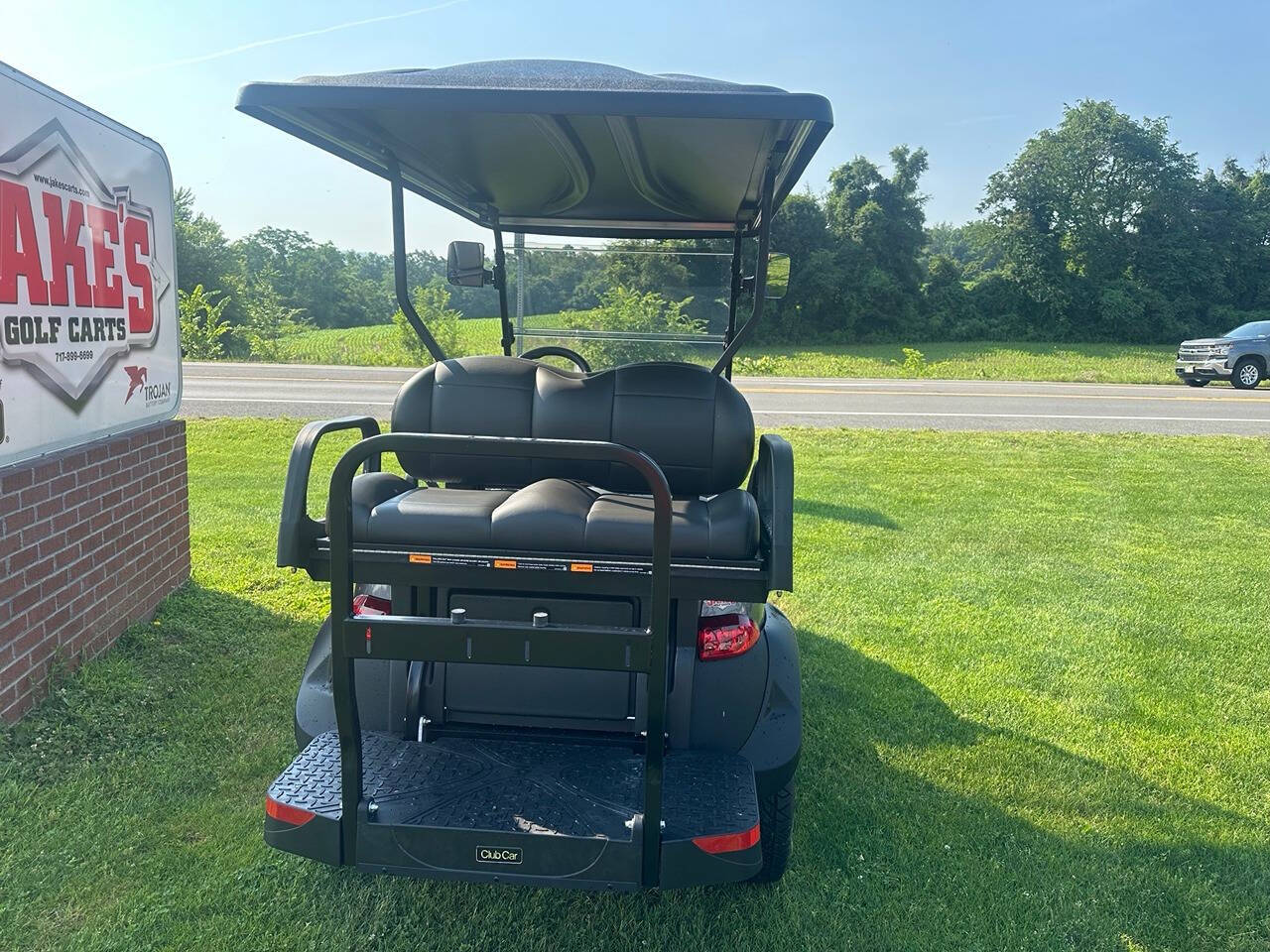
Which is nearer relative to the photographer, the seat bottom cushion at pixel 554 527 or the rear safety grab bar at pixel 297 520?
the seat bottom cushion at pixel 554 527

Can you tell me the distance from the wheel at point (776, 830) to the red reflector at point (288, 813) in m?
1.18

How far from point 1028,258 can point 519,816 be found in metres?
35.9

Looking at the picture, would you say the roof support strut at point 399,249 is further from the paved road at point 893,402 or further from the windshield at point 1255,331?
the windshield at point 1255,331

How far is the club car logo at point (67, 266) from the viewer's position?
3221 millimetres

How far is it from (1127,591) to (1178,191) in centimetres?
3579

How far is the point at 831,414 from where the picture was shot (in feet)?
43.1

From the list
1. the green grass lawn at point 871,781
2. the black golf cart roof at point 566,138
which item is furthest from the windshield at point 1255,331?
the black golf cart roof at point 566,138

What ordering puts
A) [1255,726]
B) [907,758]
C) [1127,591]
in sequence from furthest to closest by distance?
[1127,591], [1255,726], [907,758]

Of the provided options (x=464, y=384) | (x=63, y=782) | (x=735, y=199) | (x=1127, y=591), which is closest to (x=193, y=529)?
(x=63, y=782)

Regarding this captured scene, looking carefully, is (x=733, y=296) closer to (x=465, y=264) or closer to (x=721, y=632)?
(x=465, y=264)

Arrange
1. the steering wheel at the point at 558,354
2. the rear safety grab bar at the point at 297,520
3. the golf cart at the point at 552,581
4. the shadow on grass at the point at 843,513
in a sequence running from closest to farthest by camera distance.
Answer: the golf cart at the point at 552,581
the rear safety grab bar at the point at 297,520
the steering wheel at the point at 558,354
the shadow on grass at the point at 843,513

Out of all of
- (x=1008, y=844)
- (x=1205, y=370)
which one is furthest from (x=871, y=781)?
(x=1205, y=370)

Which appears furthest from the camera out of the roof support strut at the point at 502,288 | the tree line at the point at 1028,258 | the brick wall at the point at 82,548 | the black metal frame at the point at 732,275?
the tree line at the point at 1028,258

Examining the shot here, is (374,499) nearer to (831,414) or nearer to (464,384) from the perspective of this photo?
(464,384)
